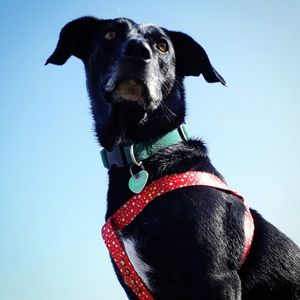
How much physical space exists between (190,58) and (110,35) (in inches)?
33.8

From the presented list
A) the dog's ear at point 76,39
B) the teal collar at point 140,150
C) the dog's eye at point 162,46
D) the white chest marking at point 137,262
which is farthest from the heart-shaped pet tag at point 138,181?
the dog's ear at point 76,39

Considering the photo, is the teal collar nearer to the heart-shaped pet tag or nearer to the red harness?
the heart-shaped pet tag

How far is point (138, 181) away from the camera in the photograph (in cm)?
301

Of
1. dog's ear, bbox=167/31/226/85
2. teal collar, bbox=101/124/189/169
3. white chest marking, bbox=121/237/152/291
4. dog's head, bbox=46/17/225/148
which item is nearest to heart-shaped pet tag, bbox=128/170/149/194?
teal collar, bbox=101/124/189/169

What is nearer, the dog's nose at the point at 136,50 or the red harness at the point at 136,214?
the red harness at the point at 136,214

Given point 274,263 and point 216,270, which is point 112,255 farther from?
point 274,263

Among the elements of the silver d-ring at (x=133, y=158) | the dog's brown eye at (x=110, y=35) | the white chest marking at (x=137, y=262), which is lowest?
the white chest marking at (x=137, y=262)

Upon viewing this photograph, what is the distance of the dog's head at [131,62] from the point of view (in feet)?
10.7

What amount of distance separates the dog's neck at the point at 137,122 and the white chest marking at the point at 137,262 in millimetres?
853

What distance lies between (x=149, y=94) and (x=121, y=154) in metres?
0.54

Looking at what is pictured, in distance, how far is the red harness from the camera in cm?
292

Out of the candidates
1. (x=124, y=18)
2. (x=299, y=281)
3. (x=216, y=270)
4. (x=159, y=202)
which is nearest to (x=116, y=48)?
(x=124, y=18)

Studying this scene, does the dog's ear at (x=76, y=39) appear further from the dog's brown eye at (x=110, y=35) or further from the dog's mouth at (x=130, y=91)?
the dog's mouth at (x=130, y=91)

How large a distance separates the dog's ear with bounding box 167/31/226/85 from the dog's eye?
29 centimetres
